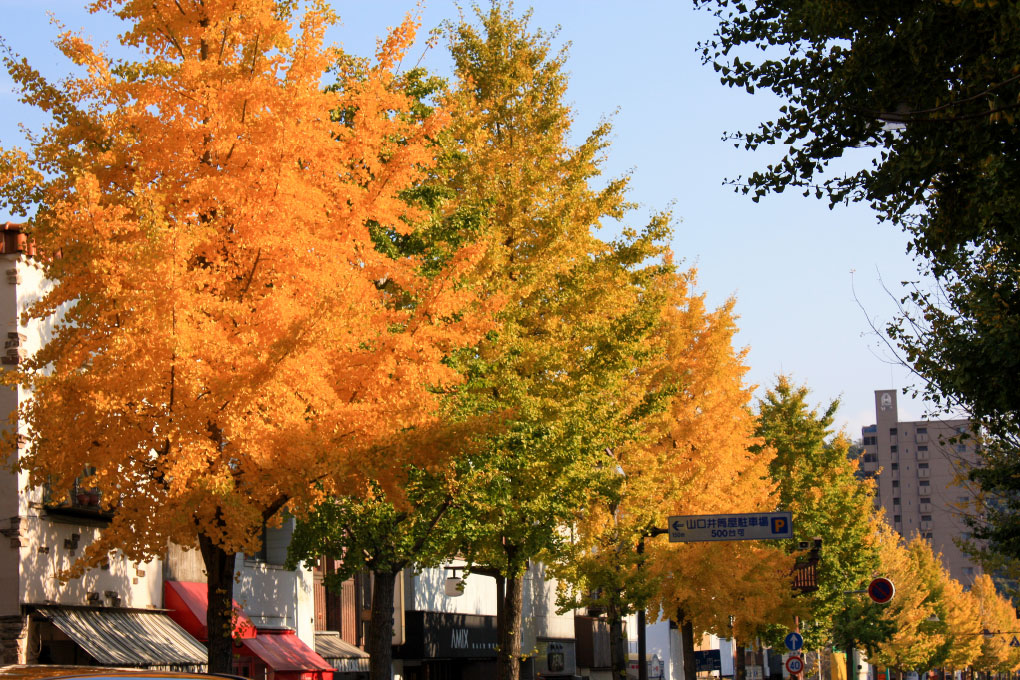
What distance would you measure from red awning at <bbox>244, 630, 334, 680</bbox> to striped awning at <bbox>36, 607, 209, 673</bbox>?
57.8 inches

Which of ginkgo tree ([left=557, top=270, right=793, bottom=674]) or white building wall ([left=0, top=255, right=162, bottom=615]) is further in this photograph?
ginkgo tree ([left=557, top=270, right=793, bottom=674])

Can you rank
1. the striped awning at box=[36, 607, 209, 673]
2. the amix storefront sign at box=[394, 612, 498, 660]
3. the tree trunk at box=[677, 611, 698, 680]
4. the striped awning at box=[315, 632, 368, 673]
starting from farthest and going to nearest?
the tree trunk at box=[677, 611, 698, 680]
the amix storefront sign at box=[394, 612, 498, 660]
the striped awning at box=[315, 632, 368, 673]
the striped awning at box=[36, 607, 209, 673]

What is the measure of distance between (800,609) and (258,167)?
28.7m

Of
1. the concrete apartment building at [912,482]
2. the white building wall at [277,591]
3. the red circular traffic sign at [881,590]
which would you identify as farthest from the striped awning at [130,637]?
the concrete apartment building at [912,482]

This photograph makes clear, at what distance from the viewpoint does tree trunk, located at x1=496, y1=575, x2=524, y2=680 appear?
845 inches

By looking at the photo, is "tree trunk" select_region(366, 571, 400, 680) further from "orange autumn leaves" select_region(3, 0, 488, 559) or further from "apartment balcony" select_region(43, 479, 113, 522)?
"orange autumn leaves" select_region(3, 0, 488, 559)

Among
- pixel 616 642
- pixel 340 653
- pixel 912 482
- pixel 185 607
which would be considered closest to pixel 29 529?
pixel 185 607

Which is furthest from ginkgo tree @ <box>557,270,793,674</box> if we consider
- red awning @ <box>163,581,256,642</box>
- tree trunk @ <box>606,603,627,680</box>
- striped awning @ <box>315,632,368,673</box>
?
red awning @ <box>163,581,256,642</box>

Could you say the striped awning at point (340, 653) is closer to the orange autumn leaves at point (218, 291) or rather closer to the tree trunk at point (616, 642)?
the tree trunk at point (616, 642)

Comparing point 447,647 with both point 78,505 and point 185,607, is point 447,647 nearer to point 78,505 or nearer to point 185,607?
point 185,607

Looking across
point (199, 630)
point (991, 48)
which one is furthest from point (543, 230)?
point (991, 48)

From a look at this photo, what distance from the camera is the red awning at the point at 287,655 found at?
21703 millimetres

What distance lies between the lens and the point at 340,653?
26.7m

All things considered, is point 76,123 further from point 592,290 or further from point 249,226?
point 592,290
